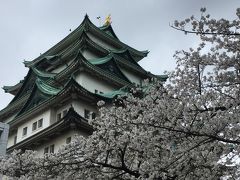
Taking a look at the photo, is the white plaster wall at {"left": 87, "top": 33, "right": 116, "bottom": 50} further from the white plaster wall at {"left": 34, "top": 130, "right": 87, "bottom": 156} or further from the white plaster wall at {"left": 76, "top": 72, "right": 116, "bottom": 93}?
the white plaster wall at {"left": 34, "top": 130, "right": 87, "bottom": 156}

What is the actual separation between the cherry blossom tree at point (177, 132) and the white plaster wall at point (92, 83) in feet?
75.6

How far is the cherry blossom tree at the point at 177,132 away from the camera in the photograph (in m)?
11.2

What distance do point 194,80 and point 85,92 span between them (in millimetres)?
21858

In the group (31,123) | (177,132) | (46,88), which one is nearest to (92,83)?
(46,88)

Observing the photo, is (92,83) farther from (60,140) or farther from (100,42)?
(100,42)

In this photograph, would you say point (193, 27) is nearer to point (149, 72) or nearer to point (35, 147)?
point (35, 147)

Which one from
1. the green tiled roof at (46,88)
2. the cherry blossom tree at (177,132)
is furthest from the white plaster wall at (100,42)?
the cherry blossom tree at (177,132)

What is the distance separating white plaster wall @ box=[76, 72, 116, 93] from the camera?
37.6m

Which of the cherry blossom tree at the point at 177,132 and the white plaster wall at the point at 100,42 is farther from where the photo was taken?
the white plaster wall at the point at 100,42

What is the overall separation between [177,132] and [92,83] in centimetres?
2715

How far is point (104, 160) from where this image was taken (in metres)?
14.1

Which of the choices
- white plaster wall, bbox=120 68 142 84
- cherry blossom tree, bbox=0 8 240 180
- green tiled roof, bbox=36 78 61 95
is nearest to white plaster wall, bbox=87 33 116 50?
white plaster wall, bbox=120 68 142 84

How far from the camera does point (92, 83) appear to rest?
3838cm

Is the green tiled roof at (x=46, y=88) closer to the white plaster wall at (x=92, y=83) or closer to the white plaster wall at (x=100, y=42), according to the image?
the white plaster wall at (x=92, y=83)
